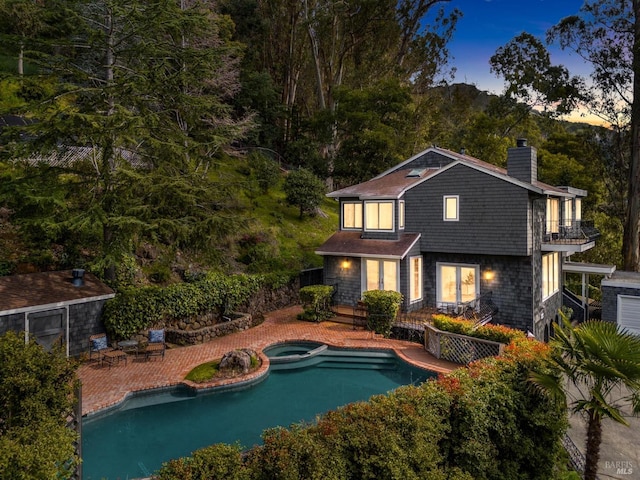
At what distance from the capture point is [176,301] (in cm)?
1609

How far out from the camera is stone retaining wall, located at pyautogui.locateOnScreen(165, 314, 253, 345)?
51.4 feet

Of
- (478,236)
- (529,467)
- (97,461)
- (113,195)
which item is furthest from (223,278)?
(529,467)

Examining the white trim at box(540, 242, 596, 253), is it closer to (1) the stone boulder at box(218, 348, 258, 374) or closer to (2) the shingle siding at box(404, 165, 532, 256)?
(2) the shingle siding at box(404, 165, 532, 256)

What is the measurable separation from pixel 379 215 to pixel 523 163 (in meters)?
6.70

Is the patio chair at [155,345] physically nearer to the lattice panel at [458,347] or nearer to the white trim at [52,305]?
the white trim at [52,305]

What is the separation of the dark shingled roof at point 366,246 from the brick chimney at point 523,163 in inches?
195

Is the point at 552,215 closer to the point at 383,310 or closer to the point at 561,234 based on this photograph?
the point at 561,234

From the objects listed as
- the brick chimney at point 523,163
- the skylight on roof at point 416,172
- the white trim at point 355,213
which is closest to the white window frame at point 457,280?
the brick chimney at point 523,163

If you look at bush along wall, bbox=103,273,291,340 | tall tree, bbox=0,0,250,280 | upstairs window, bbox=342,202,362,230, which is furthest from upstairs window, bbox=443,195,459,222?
tall tree, bbox=0,0,250,280

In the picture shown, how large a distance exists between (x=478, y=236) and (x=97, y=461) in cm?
1523

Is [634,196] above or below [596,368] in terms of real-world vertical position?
above

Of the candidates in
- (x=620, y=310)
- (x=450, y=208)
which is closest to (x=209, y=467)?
(x=450, y=208)

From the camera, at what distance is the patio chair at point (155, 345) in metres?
14.1

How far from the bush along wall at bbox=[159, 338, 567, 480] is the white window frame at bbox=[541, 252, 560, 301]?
A: 32.7 ft
